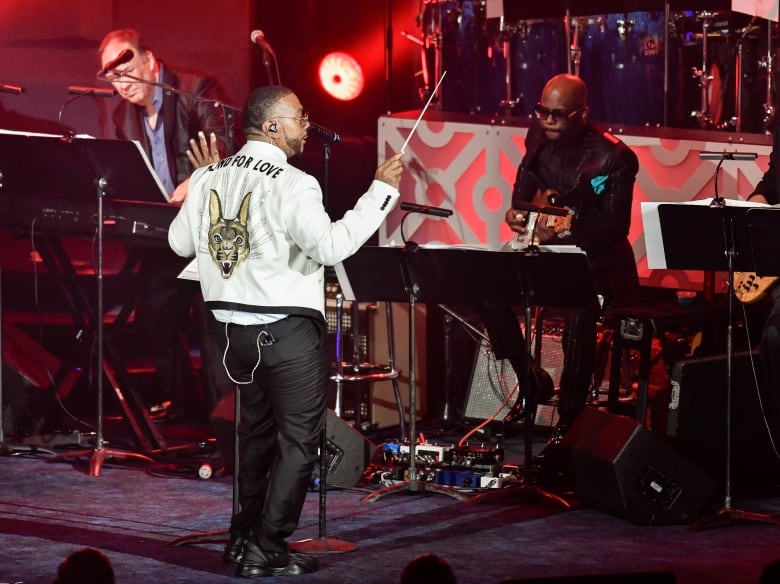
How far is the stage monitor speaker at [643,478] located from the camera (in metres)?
6.20

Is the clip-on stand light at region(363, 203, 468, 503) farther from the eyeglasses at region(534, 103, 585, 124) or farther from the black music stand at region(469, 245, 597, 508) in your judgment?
the eyeglasses at region(534, 103, 585, 124)

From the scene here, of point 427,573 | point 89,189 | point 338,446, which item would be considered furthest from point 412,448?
point 427,573

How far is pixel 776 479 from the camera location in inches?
268

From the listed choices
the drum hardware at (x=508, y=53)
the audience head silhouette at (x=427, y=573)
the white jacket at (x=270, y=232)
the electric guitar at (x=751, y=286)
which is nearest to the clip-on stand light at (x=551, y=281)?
the electric guitar at (x=751, y=286)

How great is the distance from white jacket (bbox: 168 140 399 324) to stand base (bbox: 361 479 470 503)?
1.70m

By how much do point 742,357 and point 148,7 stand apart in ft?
17.0

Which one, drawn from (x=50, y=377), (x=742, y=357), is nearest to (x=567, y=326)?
(x=742, y=357)

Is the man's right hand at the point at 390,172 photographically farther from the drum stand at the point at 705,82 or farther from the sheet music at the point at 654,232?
the drum stand at the point at 705,82

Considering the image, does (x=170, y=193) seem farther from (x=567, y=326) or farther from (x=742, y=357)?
(x=742, y=357)

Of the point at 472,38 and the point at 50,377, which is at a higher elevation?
the point at 472,38

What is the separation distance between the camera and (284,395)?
5.30m

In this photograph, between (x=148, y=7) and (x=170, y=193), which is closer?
(x=170, y=193)

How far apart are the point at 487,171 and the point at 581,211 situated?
6.10ft

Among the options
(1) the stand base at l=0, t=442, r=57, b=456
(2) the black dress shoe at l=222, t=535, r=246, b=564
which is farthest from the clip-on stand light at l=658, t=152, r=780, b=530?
(1) the stand base at l=0, t=442, r=57, b=456
